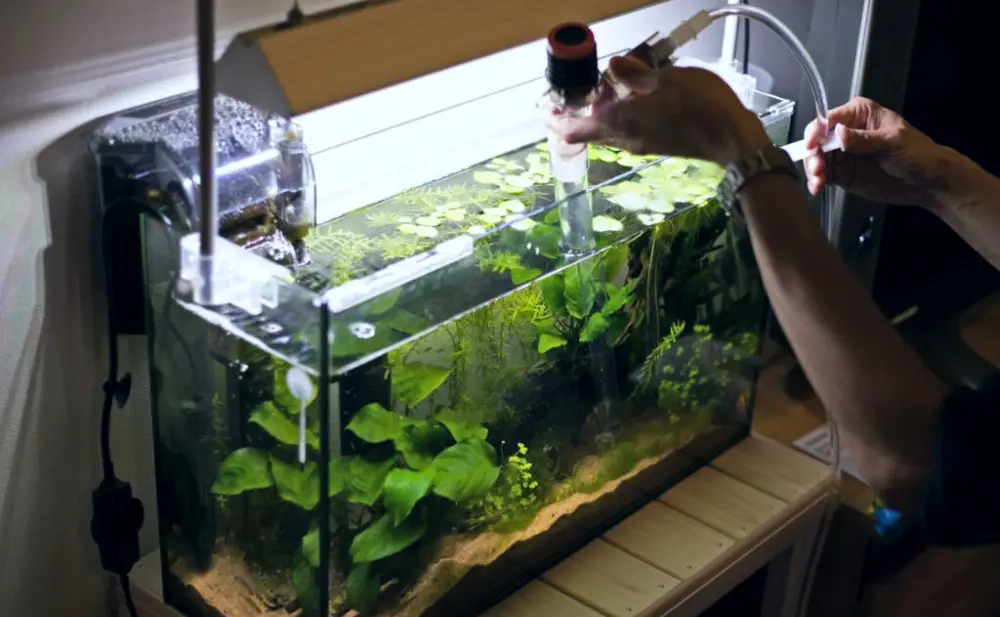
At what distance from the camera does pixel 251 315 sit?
0.96 meters

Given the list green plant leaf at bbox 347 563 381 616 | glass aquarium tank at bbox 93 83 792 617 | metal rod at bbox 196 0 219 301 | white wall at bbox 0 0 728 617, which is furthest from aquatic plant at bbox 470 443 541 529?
metal rod at bbox 196 0 219 301

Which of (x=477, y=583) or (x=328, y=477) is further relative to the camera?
(x=477, y=583)

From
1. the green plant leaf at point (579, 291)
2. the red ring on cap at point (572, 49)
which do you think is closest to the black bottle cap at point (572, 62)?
the red ring on cap at point (572, 49)

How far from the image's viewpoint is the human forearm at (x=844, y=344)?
916 mm

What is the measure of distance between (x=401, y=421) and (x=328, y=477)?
91 millimetres

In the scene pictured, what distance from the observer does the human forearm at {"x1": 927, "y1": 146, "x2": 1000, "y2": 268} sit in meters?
1.16

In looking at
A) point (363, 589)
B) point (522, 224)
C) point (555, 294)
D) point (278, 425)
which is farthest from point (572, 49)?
point (363, 589)

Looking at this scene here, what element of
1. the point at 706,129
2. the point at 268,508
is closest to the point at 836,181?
the point at 706,129

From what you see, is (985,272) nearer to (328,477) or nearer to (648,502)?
(648,502)

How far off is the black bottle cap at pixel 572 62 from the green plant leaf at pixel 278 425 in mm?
350

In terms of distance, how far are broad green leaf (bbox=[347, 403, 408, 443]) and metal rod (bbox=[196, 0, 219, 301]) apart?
23 centimetres

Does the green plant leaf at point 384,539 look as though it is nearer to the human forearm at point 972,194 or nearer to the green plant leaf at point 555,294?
the green plant leaf at point 555,294

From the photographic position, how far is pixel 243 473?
1.05 meters

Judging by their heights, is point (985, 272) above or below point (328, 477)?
below
